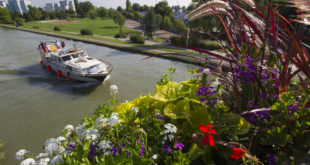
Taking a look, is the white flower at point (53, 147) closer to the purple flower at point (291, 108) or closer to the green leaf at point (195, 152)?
the green leaf at point (195, 152)

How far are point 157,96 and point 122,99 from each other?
24.4 ft

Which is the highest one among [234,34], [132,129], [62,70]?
[234,34]

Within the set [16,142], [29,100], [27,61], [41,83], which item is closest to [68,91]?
[29,100]

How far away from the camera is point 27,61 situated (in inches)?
640

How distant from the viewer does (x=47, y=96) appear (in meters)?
9.51

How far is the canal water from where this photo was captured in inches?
258

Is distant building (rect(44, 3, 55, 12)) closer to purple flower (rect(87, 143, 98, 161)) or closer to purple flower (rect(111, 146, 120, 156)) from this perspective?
purple flower (rect(87, 143, 98, 161))

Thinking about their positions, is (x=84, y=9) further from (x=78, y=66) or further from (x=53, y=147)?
(x=53, y=147)

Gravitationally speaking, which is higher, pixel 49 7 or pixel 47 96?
pixel 49 7

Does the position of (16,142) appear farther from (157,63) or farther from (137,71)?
(157,63)

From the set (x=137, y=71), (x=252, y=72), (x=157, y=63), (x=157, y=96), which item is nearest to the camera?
(x=252, y=72)

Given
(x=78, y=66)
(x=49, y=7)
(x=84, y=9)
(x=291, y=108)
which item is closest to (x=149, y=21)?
(x=78, y=66)

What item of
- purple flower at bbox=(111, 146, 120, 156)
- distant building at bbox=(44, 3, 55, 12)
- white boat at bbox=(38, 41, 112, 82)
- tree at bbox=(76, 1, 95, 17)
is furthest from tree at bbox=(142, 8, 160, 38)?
distant building at bbox=(44, 3, 55, 12)

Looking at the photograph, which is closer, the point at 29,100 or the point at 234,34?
the point at 234,34
